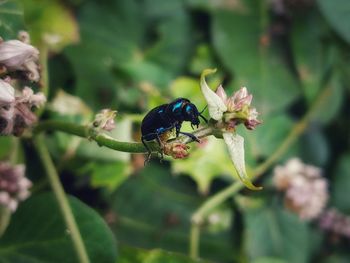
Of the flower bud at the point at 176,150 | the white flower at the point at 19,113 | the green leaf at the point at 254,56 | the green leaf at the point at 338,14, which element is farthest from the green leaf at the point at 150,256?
the green leaf at the point at 338,14

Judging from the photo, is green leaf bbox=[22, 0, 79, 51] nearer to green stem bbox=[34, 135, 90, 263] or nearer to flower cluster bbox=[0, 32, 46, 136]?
green stem bbox=[34, 135, 90, 263]

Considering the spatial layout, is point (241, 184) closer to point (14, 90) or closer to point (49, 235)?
point (49, 235)

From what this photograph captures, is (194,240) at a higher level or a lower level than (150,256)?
higher

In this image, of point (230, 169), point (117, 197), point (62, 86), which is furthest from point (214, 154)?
point (62, 86)

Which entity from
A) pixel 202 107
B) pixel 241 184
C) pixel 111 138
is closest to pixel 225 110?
pixel 111 138

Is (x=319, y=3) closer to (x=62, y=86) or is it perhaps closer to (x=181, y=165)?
(x=181, y=165)

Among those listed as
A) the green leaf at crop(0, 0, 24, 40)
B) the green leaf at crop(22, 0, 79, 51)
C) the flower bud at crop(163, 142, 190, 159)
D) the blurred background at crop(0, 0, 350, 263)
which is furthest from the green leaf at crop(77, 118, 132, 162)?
the flower bud at crop(163, 142, 190, 159)

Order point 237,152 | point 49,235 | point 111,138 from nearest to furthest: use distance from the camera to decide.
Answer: point 237,152 < point 111,138 < point 49,235
